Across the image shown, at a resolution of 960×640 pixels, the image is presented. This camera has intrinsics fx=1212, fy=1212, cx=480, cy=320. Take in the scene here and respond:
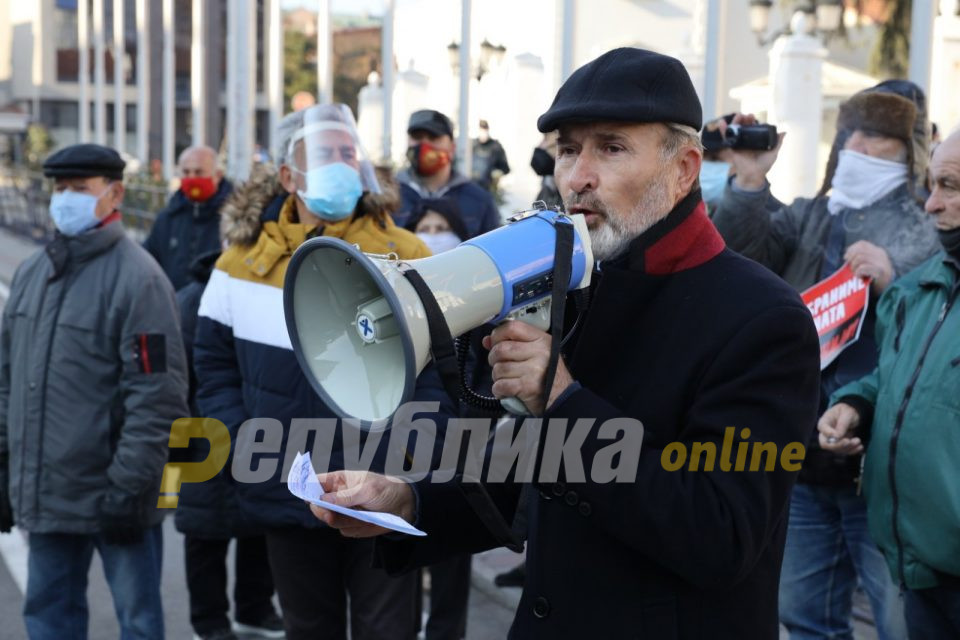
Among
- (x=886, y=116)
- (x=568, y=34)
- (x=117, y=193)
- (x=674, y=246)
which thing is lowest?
(x=117, y=193)

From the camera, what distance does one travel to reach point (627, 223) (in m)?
2.12

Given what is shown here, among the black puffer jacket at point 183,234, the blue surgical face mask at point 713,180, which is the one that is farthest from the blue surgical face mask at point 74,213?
the black puffer jacket at point 183,234

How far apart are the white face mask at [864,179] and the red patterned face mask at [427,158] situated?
9.66ft

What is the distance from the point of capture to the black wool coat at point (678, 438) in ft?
6.42

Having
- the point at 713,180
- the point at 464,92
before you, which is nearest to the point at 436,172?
the point at 713,180

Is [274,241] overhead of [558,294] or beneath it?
beneath

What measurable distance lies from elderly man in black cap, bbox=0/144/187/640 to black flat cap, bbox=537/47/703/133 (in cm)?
261

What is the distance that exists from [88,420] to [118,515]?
14.0 inches

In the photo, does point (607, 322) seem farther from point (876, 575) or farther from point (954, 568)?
point (876, 575)

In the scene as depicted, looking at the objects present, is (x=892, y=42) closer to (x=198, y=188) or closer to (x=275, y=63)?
(x=275, y=63)

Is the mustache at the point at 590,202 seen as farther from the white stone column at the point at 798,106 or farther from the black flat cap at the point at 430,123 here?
the white stone column at the point at 798,106

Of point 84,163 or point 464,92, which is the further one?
point 464,92

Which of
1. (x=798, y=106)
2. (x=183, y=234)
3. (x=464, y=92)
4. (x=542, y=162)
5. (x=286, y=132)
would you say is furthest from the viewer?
(x=464, y=92)

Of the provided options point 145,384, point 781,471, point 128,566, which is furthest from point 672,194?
point 128,566
